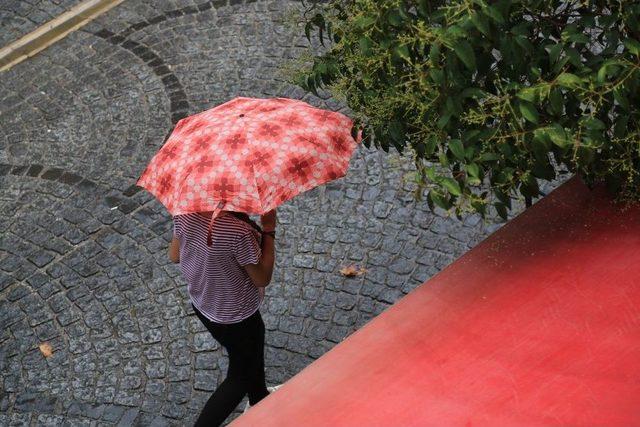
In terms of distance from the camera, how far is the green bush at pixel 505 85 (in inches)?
117

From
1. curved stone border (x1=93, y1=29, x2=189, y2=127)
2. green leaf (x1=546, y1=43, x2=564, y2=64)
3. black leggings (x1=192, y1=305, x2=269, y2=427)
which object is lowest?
curved stone border (x1=93, y1=29, x2=189, y2=127)

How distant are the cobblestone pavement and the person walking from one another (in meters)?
0.88

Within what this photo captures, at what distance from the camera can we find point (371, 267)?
20.3 feet

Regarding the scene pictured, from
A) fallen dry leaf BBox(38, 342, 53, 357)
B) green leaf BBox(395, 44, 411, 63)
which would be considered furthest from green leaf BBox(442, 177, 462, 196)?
fallen dry leaf BBox(38, 342, 53, 357)

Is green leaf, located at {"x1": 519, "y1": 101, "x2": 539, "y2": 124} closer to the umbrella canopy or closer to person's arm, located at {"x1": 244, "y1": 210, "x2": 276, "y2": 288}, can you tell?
the umbrella canopy

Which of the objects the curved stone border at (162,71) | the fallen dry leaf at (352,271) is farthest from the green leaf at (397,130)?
the curved stone border at (162,71)

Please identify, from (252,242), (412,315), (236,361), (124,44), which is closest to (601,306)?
(412,315)

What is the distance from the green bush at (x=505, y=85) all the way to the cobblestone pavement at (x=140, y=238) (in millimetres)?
1361

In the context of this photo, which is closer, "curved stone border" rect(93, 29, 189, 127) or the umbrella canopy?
the umbrella canopy

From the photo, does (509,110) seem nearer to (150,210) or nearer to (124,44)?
(150,210)

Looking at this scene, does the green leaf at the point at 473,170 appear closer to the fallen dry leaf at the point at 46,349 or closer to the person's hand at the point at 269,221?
the person's hand at the point at 269,221

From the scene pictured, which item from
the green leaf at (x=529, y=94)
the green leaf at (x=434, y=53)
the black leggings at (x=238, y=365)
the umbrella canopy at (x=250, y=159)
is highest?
the green leaf at (x=434, y=53)

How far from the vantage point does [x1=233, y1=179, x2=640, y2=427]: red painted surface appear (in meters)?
3.00

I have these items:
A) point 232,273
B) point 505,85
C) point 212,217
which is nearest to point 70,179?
point 232,273
